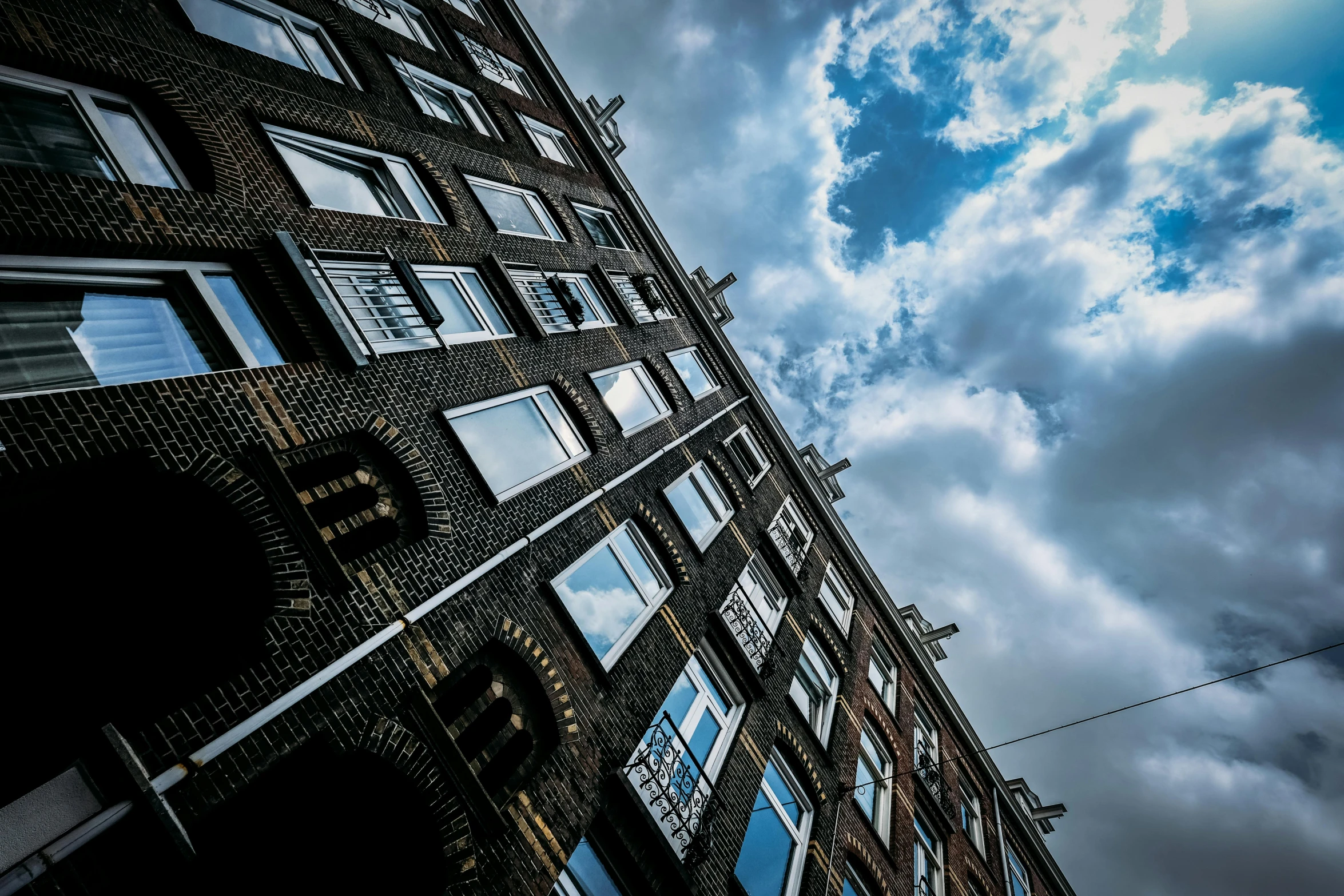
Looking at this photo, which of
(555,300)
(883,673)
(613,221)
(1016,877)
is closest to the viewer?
(555,300)

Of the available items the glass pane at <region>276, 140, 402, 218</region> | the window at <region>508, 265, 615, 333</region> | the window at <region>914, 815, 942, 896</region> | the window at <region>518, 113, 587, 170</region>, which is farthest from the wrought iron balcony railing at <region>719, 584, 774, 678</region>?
the window at <region>518, 113, 587, 170</region>

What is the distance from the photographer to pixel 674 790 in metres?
8.80

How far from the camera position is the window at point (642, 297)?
16781 mm

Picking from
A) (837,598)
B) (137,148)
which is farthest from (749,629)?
(137,148)

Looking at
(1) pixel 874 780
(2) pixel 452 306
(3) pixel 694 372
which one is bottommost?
(1) pixel 874 780

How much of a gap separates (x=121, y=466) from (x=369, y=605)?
2.17m

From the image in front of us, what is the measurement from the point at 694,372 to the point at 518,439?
33.7ft

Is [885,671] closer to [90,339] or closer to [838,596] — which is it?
[838,596]

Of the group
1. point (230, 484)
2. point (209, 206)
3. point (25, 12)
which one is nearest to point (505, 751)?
point (230, 484)

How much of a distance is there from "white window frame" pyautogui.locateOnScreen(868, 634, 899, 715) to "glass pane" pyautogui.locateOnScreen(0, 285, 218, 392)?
17613 millimetres

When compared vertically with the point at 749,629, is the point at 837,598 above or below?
above

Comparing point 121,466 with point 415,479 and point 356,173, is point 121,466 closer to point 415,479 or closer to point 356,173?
point 415,479

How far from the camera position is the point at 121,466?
488cm

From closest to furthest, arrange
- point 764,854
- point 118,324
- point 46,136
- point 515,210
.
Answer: point 118,324, point 46,136, point 764,854, point 515,210
